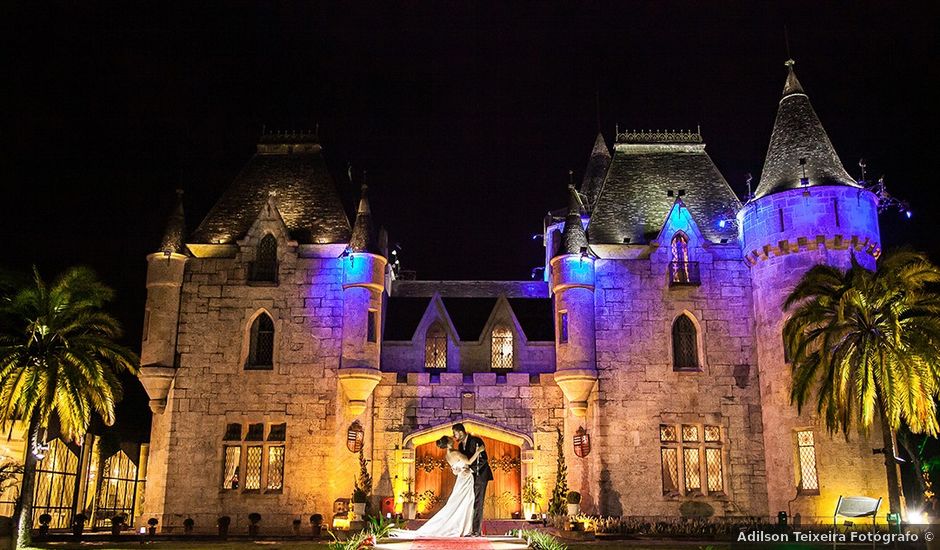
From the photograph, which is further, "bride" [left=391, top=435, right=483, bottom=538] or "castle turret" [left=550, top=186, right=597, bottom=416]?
"castle turret" [left=550, top=186, right=597, bottom=416]

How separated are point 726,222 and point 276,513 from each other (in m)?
20.6

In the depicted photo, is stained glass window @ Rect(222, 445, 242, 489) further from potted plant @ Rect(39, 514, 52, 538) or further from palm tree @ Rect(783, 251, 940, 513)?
palm tree @ Rect(783, 251, 940, 513)

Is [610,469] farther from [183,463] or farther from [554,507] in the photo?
[183,463]

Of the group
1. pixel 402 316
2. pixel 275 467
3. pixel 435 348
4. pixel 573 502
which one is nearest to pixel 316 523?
pixel 275 467

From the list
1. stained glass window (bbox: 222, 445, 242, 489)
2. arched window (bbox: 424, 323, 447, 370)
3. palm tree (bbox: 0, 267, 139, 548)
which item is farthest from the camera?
arched window (bbox: 424, 323, 447, 370)

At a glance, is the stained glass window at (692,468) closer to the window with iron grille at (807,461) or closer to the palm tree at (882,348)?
the window with iron grille at (807,461)

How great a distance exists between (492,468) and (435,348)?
522 centimetres

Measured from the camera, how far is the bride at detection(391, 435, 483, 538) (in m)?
18.3

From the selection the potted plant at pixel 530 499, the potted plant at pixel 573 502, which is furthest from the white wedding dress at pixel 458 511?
the potted plant at pixel 530 499

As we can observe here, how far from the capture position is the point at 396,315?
36.6 metres

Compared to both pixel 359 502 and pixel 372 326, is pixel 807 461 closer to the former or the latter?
pixel 359 502

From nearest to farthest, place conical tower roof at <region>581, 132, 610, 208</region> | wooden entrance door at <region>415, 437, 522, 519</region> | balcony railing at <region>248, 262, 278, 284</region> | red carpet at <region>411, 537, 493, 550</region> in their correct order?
red carpet at <region>411, 537, 493, 550</region> < wooden entrance door at <region>415, 437, 522, 519</region> < balcony railing at <region>248, 262, 278, 284</region> < conical tower roof at <region>581, 132, 610, 208</region>

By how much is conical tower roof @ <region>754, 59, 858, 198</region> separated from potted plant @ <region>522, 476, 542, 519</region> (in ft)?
44.7

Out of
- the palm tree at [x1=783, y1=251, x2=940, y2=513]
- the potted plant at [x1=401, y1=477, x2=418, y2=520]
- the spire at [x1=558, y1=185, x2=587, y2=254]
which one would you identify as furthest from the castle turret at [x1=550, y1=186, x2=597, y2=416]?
the palm tree at [x1=783, y1=251, x2=940, y2=513]
